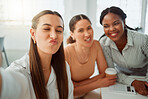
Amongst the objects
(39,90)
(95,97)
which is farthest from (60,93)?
(95,97)

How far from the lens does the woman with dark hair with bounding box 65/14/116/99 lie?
1.34 meters

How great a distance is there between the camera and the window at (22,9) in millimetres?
3438

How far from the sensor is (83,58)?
1470 millimetres

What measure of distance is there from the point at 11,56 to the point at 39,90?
318 cm

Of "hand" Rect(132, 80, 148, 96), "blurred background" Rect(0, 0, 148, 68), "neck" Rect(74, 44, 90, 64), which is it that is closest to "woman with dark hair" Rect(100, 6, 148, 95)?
"hand" Rect(132, 80, 148, 96)

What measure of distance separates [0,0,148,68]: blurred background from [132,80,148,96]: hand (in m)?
1.77

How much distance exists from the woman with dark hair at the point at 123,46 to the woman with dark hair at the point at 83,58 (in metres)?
0.11

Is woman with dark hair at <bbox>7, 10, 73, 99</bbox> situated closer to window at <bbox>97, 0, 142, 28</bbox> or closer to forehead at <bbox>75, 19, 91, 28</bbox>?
forehead at <bbox>75, 19, 91, 28</bbox>

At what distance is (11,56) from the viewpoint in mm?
3775

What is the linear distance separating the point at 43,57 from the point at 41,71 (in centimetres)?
10

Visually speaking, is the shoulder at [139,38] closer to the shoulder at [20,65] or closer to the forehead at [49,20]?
the forehead at [49,20]

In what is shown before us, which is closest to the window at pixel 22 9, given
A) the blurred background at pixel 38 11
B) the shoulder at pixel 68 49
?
the blurred background at pixel 38 11

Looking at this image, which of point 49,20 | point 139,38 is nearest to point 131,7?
point 139,38

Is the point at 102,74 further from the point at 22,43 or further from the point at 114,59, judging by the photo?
the point at 22,43
